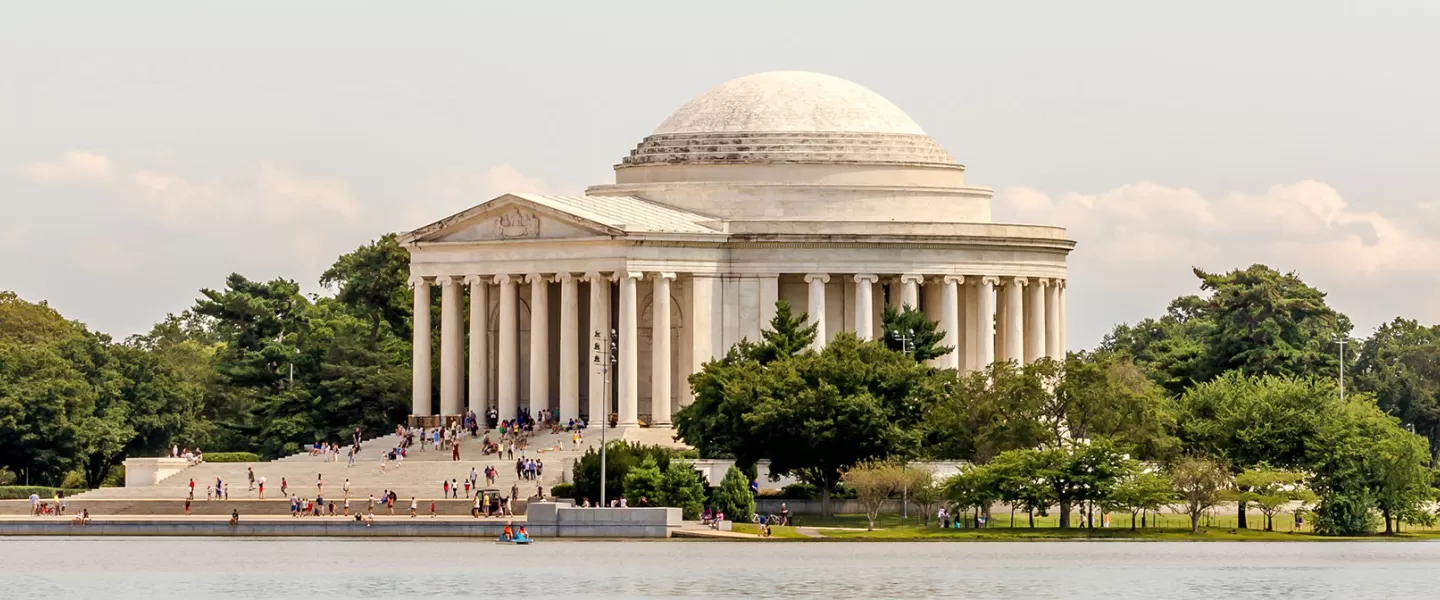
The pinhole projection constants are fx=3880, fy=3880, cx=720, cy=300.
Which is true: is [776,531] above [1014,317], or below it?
below

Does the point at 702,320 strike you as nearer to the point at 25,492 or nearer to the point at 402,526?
the point at 402,526

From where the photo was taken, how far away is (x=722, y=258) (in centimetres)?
18475

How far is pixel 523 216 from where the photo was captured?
18362 cm

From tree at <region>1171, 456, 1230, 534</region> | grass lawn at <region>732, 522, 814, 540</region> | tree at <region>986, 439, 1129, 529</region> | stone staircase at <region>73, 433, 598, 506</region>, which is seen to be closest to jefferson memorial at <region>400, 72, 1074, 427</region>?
stone staircase at <region>73, 433, 598, 506</region>

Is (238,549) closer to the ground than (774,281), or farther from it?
closer to the ground

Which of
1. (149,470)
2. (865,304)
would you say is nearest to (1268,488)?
(865,304)

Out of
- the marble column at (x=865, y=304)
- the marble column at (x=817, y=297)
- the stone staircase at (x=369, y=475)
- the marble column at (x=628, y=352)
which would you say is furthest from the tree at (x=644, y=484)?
the marble column at (x=865, y=304)

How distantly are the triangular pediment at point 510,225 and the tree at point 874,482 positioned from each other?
26.4 metres

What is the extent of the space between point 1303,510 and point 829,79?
43.8m

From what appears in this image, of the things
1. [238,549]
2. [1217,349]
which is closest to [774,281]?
[1217,349]

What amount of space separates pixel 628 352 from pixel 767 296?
26.4 ft

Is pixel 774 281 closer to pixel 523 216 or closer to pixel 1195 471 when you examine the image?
Result: pixel 523 216

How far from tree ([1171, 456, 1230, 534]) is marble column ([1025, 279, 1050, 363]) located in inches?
1361

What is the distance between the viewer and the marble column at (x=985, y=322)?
18862 centimetres
